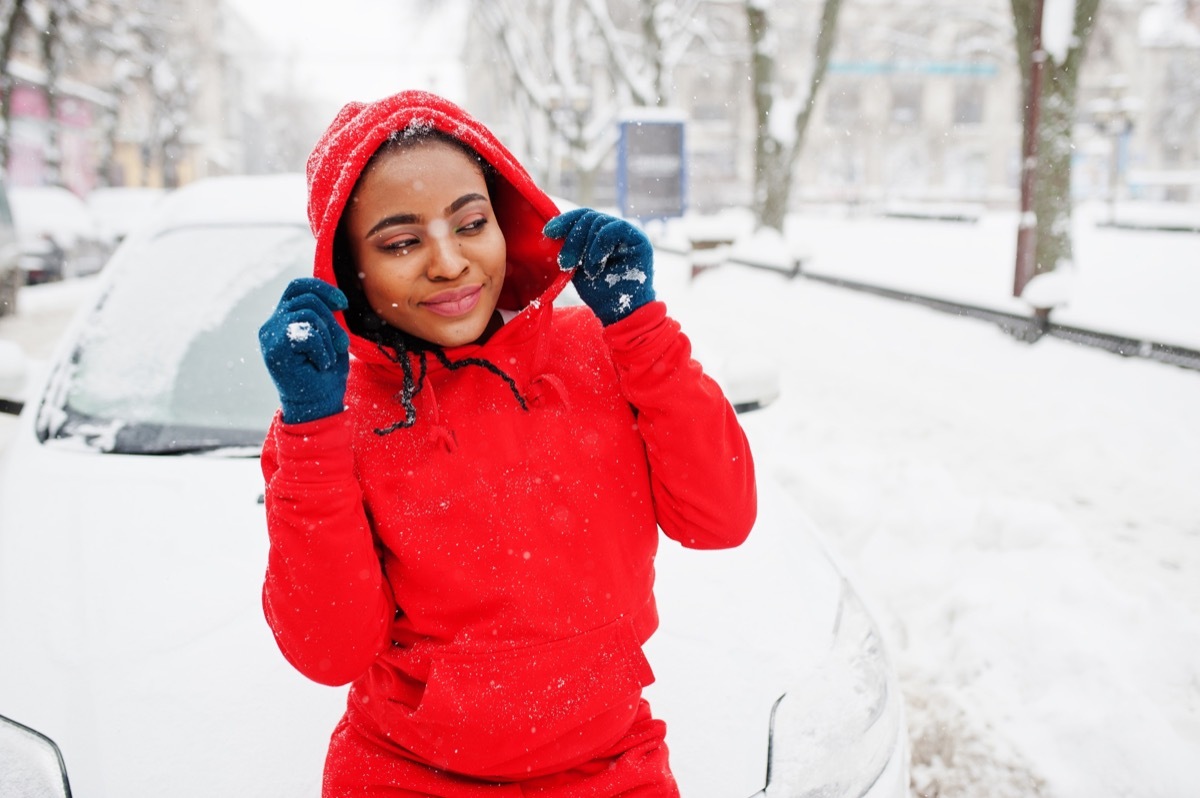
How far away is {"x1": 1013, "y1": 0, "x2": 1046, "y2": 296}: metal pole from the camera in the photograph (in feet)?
27.2

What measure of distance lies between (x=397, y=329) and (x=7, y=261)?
13644mm

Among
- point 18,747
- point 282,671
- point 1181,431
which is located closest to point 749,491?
point 282,671

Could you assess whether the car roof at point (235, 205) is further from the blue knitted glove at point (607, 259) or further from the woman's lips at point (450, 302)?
the blue knitted glove at point (607, 259)

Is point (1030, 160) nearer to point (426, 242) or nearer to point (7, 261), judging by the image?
point (426, 242)

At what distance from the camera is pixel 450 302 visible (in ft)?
4.52

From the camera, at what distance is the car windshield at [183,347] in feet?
8.14

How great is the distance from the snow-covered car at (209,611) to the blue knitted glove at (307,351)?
0.71 metres

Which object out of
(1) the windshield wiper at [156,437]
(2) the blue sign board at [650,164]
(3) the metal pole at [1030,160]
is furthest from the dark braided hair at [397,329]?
(2) the blue sign board at [650,164]

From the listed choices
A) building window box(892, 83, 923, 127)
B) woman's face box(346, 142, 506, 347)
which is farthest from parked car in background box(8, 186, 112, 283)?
building window box(892, 83, 923, 127)

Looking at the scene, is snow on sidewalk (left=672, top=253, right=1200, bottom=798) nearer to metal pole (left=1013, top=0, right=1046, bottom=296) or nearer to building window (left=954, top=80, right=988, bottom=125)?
metal pole (left=1013, top=0, right=1046, bottom=296)

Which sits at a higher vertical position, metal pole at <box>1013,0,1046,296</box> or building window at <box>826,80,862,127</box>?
building window at <box>826,80,862,127</box>

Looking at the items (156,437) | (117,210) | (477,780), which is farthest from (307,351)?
(117,210)

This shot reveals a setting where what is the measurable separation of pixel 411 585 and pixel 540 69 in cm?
2857

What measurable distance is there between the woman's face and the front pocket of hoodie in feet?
1.63
